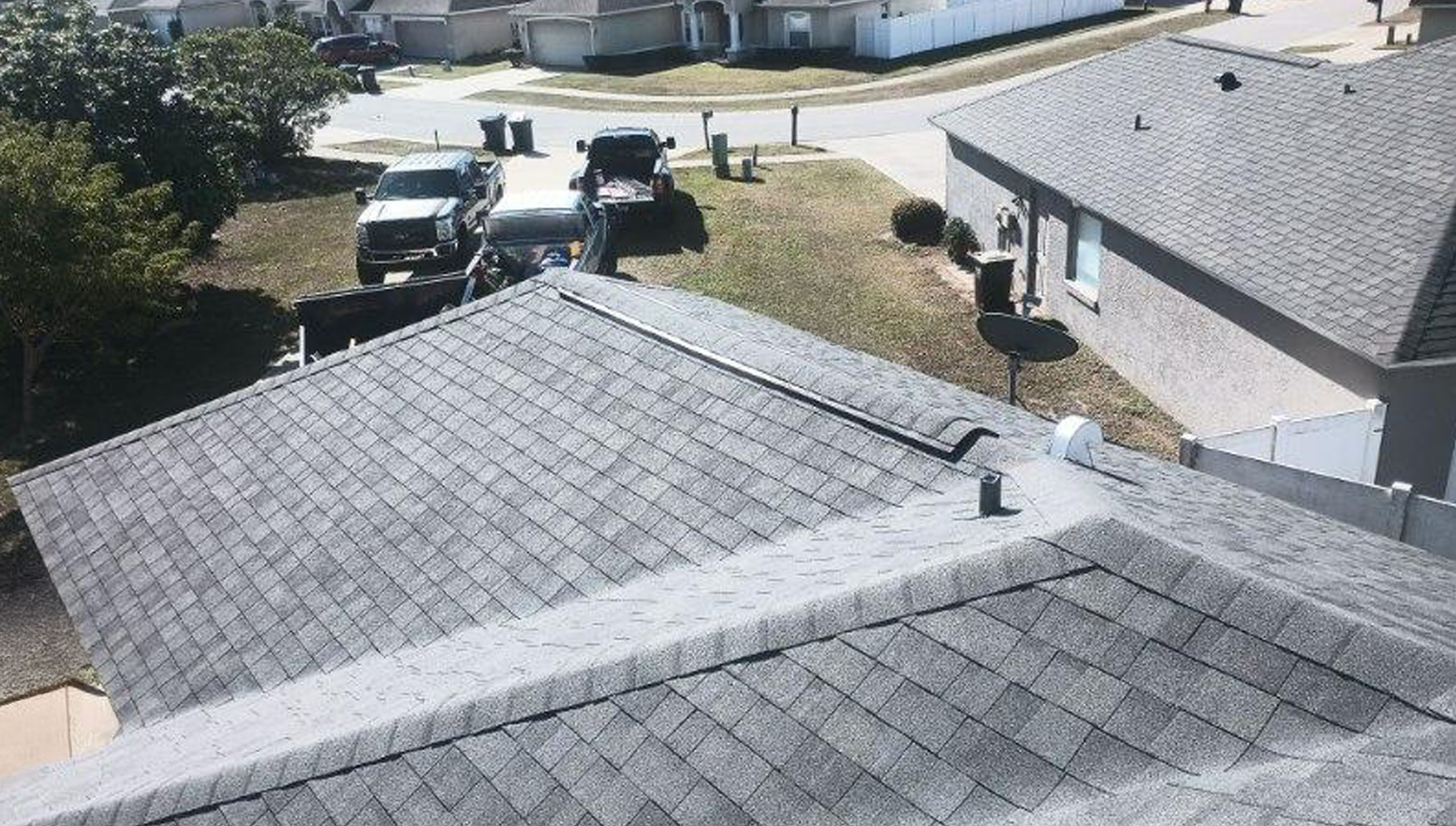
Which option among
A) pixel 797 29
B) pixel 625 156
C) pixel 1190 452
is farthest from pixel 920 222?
pixel 797 29

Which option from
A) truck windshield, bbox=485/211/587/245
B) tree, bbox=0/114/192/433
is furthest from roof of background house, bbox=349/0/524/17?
tree, bbox=0/114/192/433

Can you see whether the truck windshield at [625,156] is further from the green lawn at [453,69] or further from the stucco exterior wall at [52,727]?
the green lawn at [453,69]

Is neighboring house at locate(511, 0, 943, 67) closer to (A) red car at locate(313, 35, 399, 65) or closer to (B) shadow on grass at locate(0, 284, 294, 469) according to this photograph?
(A) red car at locate(313, 35, 399, 65)

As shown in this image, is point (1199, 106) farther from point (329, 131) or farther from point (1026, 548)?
point (329, 131)

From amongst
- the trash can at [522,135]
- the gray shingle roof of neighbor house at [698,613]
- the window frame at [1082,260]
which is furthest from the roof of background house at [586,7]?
the gray shingle roof of neighbor house at [698,613]

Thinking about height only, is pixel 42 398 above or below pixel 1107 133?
below

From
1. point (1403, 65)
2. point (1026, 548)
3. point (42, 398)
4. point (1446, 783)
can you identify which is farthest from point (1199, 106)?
point (42, 398)
